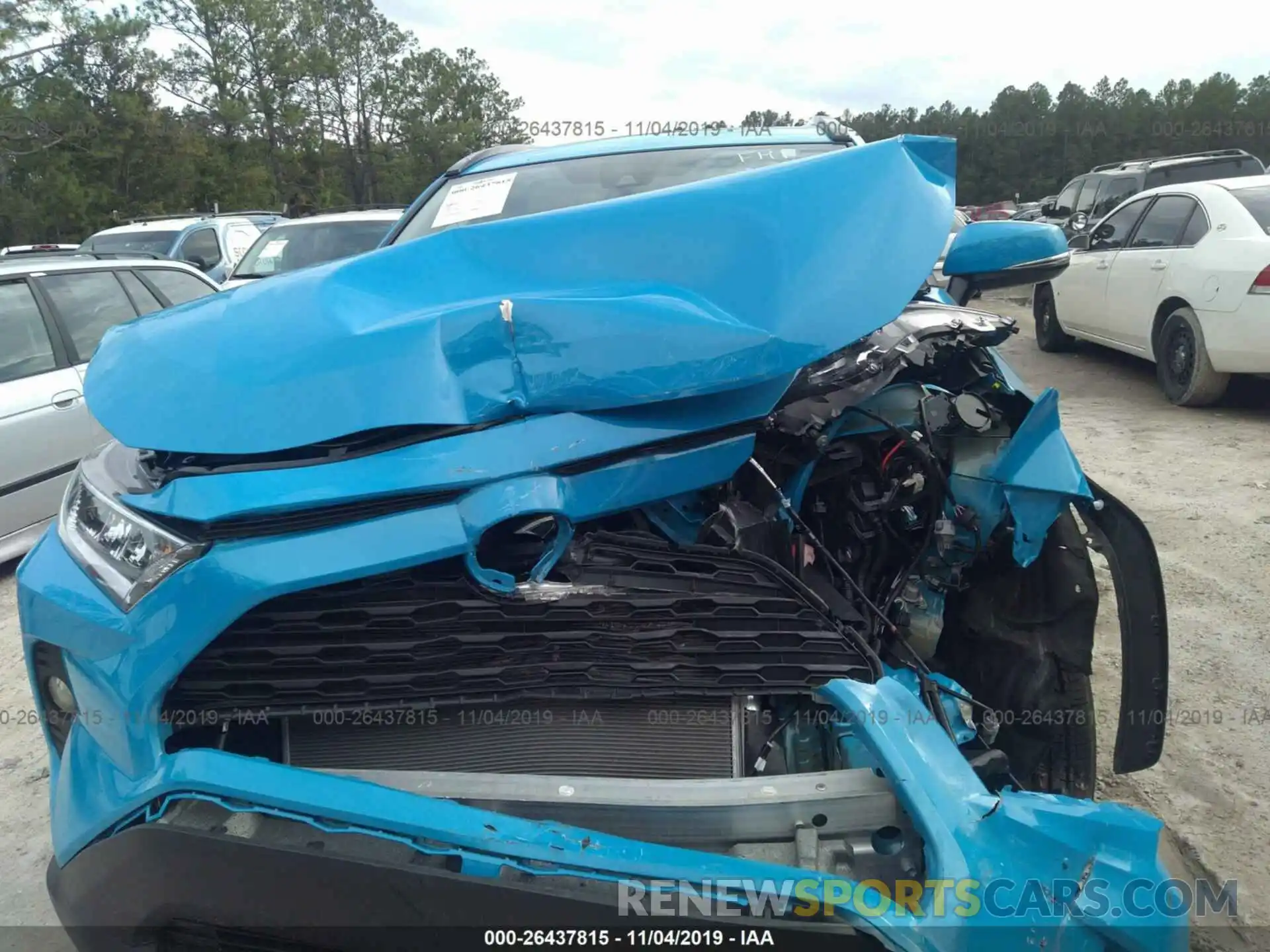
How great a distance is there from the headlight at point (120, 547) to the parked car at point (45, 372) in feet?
8.96

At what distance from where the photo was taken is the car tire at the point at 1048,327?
30.7 ft

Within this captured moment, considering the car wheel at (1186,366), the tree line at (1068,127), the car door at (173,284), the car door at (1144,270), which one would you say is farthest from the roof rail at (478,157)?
the tree line at (1068,127)

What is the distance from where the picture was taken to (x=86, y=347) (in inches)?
191

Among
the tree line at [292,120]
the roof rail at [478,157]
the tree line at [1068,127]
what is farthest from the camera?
the tree line at [1068,127]

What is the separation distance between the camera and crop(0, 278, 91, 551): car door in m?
4.24

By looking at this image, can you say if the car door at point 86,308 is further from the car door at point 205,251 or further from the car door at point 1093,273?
the car door at point 1093,273

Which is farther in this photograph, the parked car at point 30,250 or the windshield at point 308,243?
the parked car at point 30,250

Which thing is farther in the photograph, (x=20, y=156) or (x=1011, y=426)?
(x=20, y=156)

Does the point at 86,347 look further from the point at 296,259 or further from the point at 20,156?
the point at 20,156

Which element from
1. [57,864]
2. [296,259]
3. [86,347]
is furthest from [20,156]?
[57,864]

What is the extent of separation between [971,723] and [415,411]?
4.54ft

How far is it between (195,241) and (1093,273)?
10214 mm

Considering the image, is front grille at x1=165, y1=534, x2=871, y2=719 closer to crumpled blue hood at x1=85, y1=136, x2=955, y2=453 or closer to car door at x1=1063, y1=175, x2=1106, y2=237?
crumpled blue hood at x1=85, y1=136, x2=955, y2=453

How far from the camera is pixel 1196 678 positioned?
3072 millimetres
